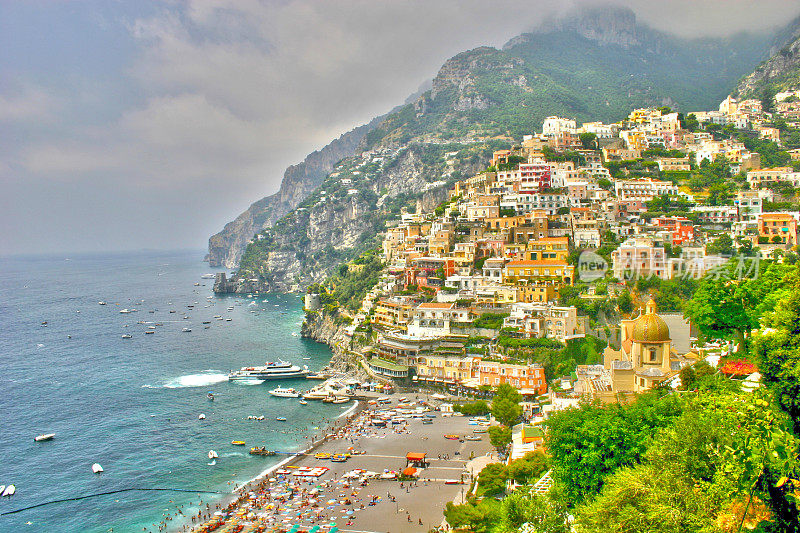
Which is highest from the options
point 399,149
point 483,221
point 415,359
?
point 399,149

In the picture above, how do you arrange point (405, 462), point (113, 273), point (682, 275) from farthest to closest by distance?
point (113, 273) < point (682, 275) < point (405, 462)

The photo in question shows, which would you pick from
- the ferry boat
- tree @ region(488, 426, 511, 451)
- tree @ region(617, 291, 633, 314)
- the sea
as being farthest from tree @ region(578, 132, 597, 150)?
tree @ region(488, 426, 511, 451)

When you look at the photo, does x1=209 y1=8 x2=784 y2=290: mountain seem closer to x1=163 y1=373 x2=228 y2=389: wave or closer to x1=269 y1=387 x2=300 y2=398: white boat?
x1=163 y1=373 x2=228 y2=389: wave

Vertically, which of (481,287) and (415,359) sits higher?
(481,287)

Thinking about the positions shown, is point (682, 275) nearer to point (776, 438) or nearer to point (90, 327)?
point (776, 438)

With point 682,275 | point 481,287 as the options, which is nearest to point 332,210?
point 481,287

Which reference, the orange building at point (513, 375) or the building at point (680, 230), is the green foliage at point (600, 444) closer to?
the orange building at point (513, 375)

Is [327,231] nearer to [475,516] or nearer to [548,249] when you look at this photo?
[548,249]
